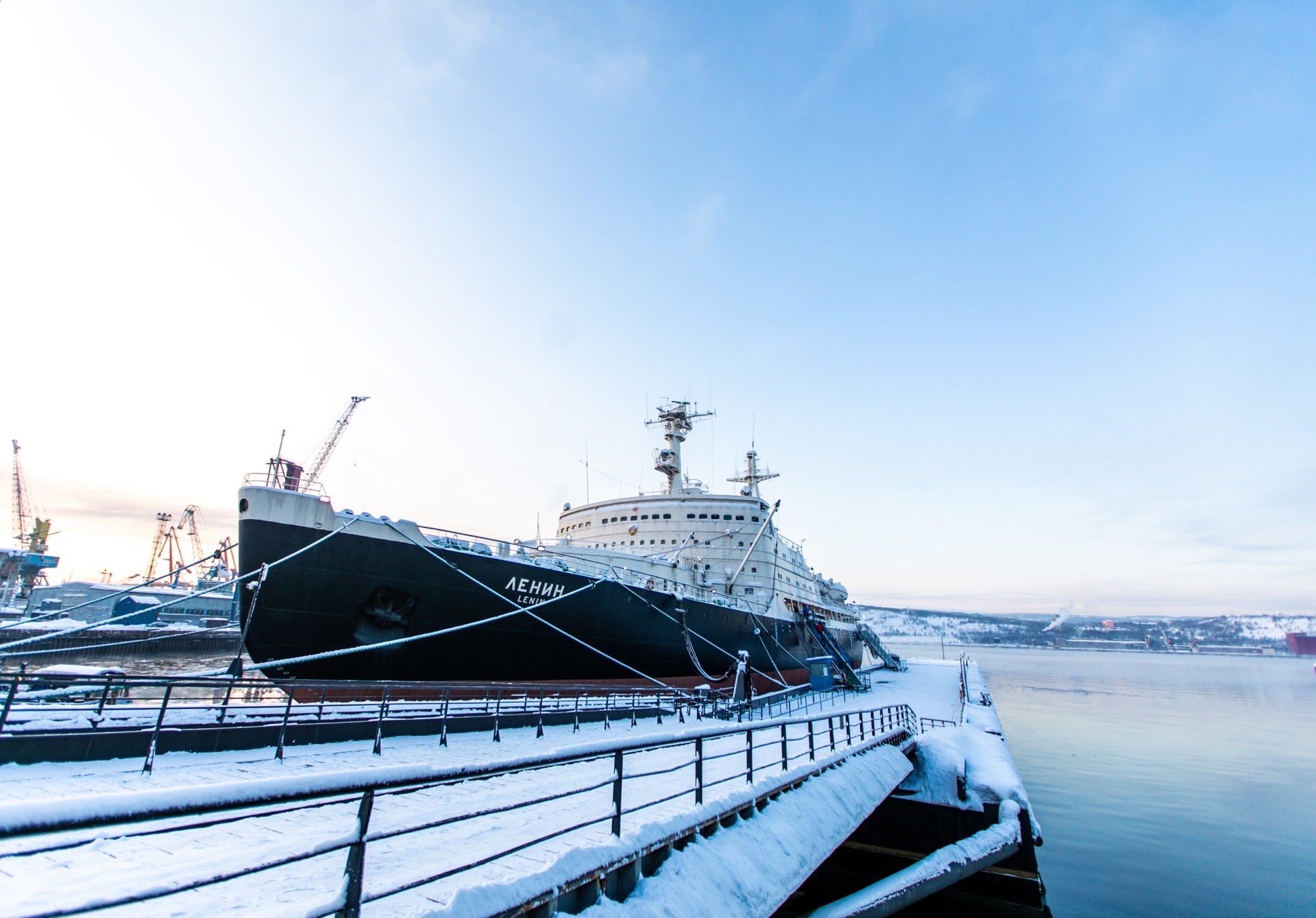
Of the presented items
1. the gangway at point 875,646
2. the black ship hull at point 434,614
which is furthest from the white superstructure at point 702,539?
the gangway at point 875,646

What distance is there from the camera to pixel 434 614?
15156 millimetres

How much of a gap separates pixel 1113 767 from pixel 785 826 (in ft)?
90.3

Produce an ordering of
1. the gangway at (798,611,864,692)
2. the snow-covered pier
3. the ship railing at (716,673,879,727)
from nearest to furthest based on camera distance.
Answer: the snow-covered pier, the ship railing at (716,673,879,727), the gangway at (798,611,864,692)

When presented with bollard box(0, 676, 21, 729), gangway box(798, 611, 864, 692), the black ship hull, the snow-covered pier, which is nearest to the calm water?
the snow-covered pier

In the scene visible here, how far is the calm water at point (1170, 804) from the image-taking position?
14.2 meters

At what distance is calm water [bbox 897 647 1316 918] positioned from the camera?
46.8ft

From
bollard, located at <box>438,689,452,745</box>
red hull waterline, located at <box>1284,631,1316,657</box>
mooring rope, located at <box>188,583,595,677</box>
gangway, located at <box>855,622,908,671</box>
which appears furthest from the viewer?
red hull waterline, located at <box>1284,631,1316,657</box>

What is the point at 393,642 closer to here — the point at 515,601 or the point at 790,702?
the point at 515,601

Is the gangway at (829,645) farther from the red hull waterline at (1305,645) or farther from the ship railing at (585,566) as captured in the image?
the red hull waterline at (1305,645)

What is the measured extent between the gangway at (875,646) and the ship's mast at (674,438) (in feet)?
66.1

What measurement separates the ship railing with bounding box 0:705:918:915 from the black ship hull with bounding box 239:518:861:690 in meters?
7.43

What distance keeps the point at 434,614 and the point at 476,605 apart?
102cm

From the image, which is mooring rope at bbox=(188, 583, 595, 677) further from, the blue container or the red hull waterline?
the red hull waterline

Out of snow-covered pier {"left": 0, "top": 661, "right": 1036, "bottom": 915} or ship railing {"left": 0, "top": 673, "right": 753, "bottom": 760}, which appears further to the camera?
ship railing {"left": 0, "top": 673, "right": 753, "bottom": 760}
